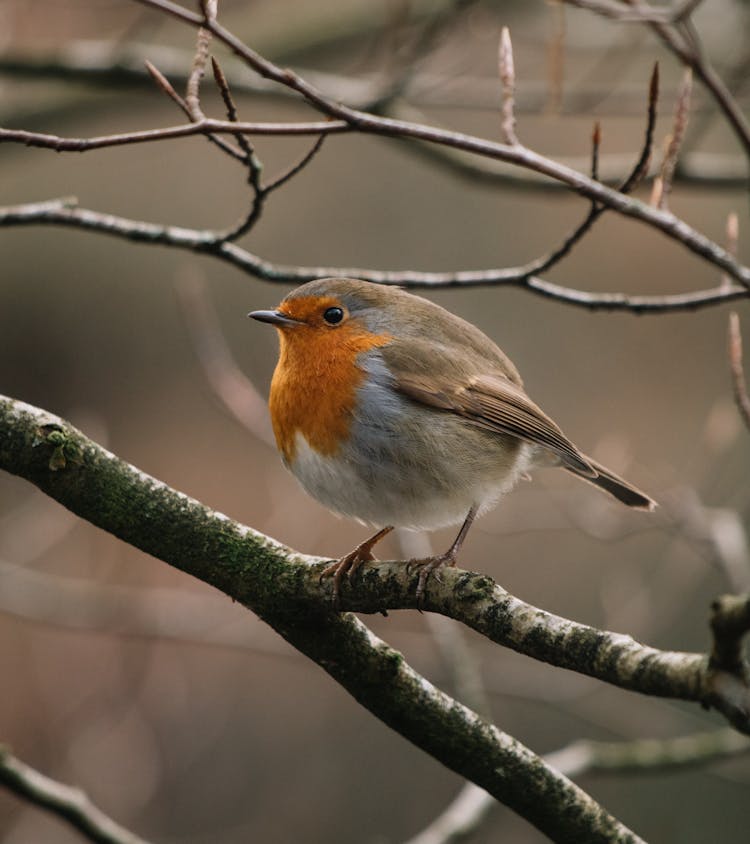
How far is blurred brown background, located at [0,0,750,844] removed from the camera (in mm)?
4926

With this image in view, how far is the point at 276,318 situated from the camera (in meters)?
3.39

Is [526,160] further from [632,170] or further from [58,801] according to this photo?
[58,801]

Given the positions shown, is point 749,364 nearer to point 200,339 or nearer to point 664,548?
point 664,548

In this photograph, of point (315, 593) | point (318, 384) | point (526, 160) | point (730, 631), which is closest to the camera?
point (730, 631)

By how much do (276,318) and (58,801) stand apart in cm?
149

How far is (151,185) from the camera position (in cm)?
823

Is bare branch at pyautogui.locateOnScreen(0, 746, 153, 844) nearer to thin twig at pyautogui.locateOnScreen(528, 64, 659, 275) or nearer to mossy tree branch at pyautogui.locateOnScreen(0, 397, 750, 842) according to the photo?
mossy tree branch at pyautogui.locateOnScreen(0, 397, 750, 842)

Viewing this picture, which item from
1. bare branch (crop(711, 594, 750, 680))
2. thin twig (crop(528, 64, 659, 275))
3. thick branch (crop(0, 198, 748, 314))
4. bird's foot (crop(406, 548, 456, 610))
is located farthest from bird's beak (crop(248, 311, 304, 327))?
bare branch (crop(711, 594, 750, 680))

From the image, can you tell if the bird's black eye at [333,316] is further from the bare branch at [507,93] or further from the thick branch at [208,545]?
the bare branch at [507,93]

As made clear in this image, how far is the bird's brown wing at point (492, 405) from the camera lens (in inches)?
128

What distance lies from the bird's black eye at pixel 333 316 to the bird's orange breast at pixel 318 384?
0.11ft

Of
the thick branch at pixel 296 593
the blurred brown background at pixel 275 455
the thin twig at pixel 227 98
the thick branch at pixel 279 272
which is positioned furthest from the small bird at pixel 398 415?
the thin twig at pixel 227 98

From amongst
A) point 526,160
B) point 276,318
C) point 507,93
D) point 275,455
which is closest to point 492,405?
point 276,318

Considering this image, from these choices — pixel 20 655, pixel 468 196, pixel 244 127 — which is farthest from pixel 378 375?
pixel 468 196
